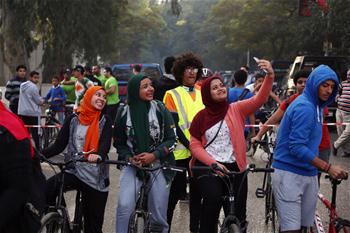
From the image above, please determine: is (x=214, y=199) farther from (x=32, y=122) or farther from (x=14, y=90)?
(x=14, y=90)

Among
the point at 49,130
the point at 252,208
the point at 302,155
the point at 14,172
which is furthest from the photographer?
the point at 49,130

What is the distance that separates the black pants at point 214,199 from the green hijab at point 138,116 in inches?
20.9

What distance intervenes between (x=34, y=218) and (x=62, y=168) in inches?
94.7

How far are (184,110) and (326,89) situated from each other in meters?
2.09

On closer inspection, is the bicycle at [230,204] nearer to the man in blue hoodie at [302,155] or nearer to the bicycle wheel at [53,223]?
the man in blue hoodie at [302,155]

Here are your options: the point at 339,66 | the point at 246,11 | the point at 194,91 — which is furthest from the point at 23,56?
the point at 246,11

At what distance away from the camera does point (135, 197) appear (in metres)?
5.63

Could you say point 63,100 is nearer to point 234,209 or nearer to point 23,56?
point 23,56

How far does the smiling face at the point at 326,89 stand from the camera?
4.93 metres

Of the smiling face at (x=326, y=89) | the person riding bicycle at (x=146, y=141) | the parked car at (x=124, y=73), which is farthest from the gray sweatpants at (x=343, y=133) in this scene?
the parked car at (x=124, y=73)

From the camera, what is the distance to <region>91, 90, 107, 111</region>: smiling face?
19.4ft

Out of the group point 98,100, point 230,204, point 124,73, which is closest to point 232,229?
point 230,204

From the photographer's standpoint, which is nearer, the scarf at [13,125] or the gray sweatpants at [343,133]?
the scarf at [13,125]

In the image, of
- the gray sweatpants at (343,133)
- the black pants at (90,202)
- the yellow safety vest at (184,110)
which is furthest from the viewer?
the gray sweatpants at (343,133)
